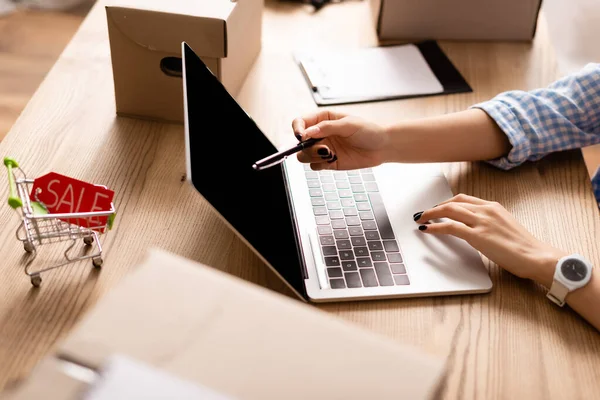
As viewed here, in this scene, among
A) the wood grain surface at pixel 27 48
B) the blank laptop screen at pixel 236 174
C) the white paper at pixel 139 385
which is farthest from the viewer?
the wood grain surface at pixel 27 48

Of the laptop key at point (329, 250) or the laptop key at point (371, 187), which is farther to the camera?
the laptop key at point (371, 187)

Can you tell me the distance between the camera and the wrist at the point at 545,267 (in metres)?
0.87

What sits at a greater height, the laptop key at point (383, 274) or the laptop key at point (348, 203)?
the laptop key at point (383, 274)

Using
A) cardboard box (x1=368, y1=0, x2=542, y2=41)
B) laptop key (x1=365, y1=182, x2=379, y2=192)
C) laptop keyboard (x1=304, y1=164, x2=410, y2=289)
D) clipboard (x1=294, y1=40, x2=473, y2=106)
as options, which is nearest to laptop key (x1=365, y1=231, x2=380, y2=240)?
laptop keyboard (x1=304, y1=164, x2=410, y2=289)

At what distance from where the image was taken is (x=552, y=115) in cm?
112

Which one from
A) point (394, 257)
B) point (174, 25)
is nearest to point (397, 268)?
point (394, 257)

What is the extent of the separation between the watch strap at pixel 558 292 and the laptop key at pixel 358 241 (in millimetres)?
245

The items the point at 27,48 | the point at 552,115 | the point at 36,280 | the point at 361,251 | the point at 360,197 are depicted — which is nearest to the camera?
the point at 36,280

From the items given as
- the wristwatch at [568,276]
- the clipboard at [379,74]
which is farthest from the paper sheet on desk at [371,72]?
the wristwatch at [568,276]

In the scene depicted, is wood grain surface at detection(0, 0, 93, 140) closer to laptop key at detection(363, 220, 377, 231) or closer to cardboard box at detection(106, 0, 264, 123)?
cardboard box at detection(106, 0, 264, 123)

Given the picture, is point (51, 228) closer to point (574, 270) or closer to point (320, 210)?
point (320, 210)

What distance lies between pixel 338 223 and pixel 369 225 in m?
0.04

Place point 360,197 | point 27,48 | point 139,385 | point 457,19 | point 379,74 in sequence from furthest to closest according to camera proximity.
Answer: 1. point 27,48
2. point 457,19
3. point 379,74
4. point 360,197
5. point 139,385

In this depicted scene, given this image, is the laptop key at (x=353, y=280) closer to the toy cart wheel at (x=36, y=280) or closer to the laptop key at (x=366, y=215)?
the laptop key at (x=366, y=215)
